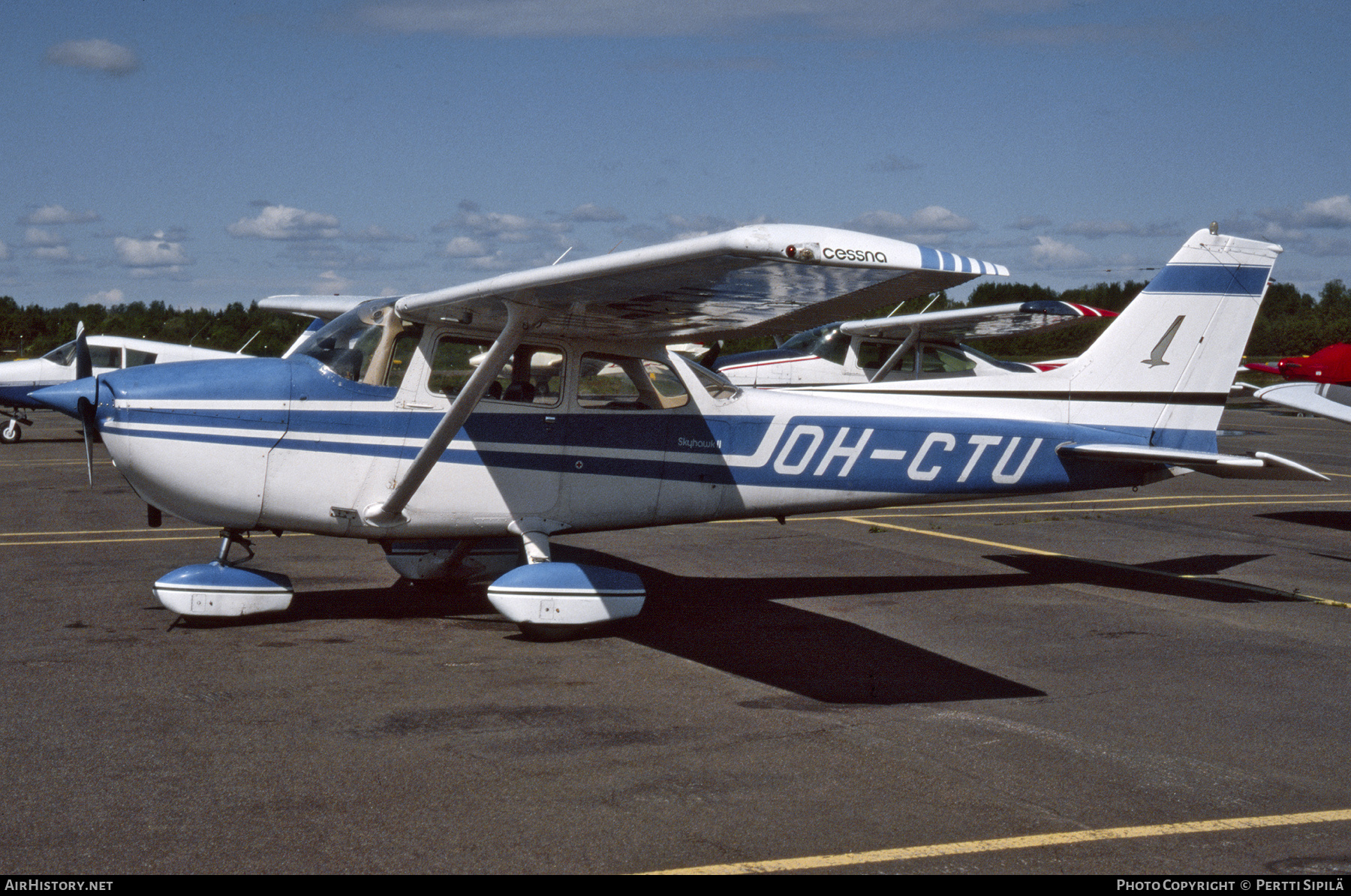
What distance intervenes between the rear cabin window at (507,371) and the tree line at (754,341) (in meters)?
19.8

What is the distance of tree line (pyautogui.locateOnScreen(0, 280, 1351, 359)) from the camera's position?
43.7 m

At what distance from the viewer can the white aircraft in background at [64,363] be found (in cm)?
2270

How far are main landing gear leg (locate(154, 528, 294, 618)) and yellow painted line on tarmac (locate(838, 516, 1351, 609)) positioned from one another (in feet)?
22.2

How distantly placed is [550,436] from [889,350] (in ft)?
33.5

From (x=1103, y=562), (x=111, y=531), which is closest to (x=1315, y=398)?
(x=1103, y=562)

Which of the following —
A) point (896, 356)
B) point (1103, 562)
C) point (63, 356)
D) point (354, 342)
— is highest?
point (896, 356)

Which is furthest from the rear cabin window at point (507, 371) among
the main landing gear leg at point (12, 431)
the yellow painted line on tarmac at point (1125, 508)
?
the main landing gear leg at point (12, 431)

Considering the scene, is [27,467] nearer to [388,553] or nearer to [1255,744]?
[388,553]

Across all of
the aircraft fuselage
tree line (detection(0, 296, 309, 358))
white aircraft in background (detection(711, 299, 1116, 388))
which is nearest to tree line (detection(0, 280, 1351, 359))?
tree line (detection(0, 296, 309, 358))

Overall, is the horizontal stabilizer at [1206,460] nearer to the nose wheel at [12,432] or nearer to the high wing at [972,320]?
the high wing at [972,320]

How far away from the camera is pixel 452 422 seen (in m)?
6.90

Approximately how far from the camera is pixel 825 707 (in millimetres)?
5605

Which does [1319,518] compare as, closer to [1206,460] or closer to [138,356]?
[1206,460]

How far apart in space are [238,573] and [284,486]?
2.15ft
